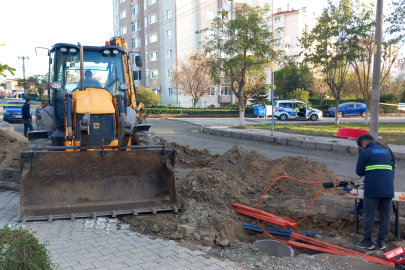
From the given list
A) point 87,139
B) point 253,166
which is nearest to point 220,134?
point 253,166

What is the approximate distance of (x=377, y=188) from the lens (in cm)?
482

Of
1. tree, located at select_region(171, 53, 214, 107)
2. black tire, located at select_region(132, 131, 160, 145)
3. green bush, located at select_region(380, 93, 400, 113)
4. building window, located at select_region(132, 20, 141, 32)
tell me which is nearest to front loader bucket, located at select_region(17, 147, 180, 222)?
black tire, located at select_region(132, 131, 160, 145)

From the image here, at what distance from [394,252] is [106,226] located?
3.98 metres

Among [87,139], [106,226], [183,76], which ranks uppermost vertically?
[183,76]

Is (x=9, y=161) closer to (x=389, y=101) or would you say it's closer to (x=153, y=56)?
(x=389, y=101)

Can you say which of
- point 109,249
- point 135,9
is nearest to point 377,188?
point 109,249

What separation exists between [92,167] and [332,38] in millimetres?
20528

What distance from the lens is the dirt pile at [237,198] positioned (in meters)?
5.49

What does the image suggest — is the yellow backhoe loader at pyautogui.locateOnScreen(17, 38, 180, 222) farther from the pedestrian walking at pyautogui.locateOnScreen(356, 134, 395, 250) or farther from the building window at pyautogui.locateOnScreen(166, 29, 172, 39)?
the building window at pyautogui.locateOnScreen(166, 29, 172, 39)

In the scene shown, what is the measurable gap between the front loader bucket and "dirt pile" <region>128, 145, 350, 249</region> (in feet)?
1.44

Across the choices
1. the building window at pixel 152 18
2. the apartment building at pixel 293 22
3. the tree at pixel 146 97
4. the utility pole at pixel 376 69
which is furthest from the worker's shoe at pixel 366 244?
the apartment building at pixel 293 22

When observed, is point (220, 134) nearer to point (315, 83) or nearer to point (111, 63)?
point (111, 63)

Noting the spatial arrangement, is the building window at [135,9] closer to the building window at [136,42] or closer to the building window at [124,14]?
the building window at [124,14]

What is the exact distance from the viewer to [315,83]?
154ft
